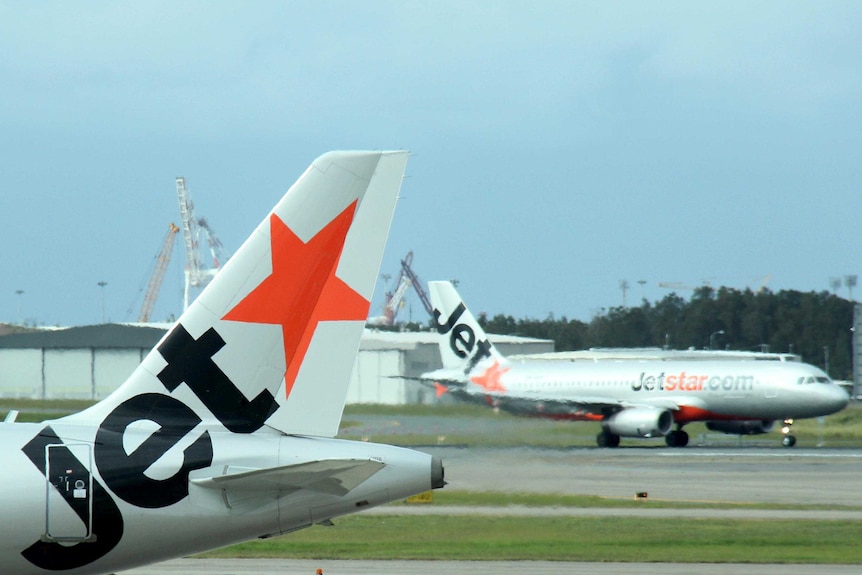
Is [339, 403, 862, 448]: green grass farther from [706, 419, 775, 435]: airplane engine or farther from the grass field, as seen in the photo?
the grass field

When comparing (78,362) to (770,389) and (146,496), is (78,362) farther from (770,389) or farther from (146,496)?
(146,496)

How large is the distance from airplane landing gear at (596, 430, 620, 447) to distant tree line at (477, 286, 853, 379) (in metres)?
66.0

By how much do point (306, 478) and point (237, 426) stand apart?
1.37m

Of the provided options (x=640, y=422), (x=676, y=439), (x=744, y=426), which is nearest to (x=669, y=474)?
(x=640, y=422)

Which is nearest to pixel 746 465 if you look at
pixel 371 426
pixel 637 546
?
pixel 371 426

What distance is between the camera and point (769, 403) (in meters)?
54.5

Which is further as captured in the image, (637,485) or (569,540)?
(637,485)

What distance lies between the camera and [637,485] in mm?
37125

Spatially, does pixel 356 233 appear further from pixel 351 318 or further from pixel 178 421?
pixel 178 421

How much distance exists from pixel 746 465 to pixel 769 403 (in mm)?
10483

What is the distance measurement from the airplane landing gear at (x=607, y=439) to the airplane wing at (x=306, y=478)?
4652cm

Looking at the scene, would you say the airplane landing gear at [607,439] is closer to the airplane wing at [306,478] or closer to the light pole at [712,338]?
the airplane wing at [306,478]

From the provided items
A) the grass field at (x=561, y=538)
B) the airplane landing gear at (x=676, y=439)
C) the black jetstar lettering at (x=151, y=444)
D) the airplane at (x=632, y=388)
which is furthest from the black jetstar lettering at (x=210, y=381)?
the airplane landing gear at (x=676, y=439)

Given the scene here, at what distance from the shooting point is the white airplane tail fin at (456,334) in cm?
6103
